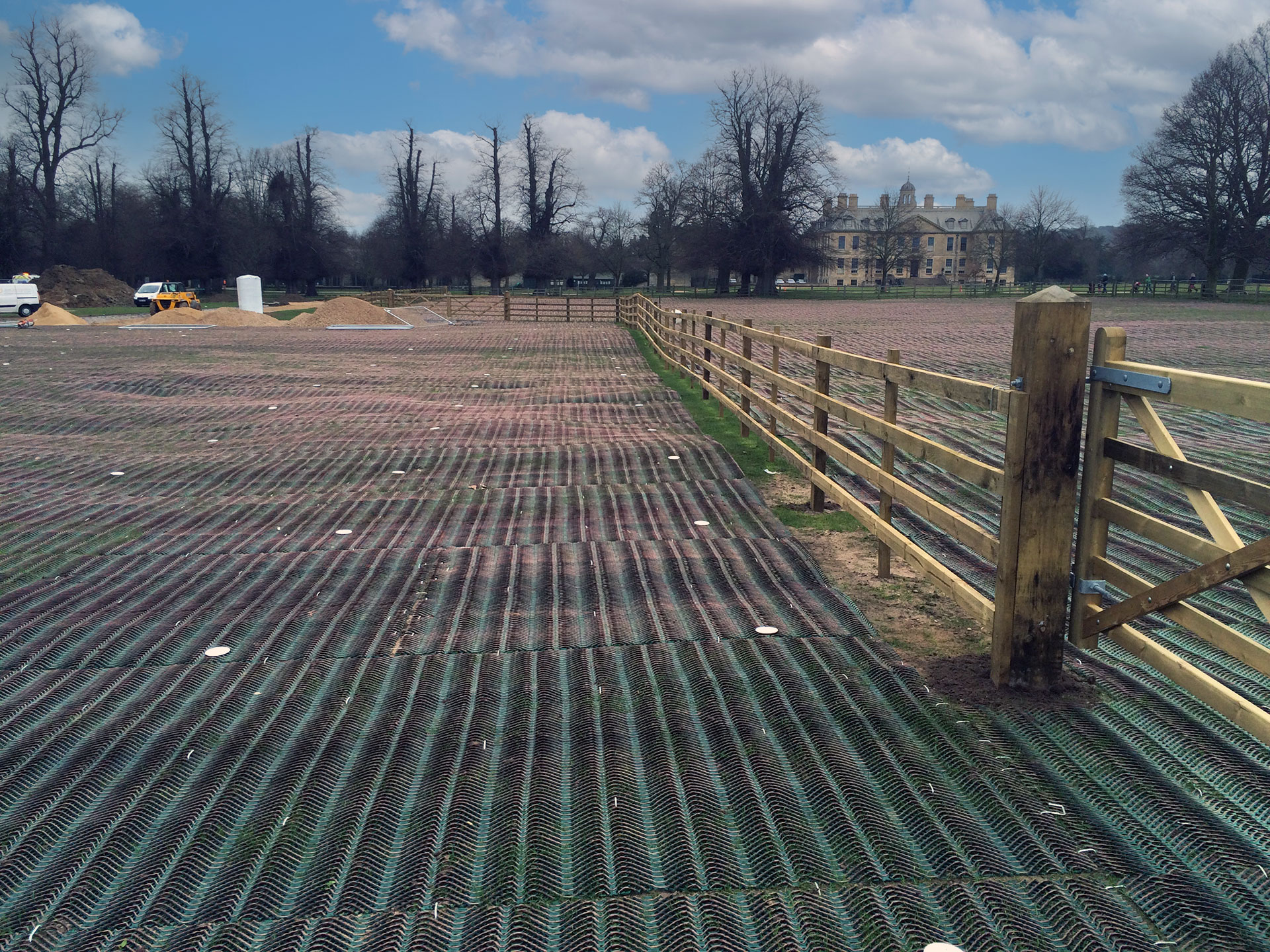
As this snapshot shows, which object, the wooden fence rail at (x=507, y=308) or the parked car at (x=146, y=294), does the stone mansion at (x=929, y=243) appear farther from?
the parked car at (x=146, y=294)

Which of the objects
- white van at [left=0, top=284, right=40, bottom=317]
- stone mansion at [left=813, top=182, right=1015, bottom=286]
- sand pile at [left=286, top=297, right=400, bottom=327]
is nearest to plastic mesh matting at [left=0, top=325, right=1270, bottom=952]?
sand pile at [left=286, top=297, right=400, bottom=327]

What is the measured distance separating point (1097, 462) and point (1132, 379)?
0.33m

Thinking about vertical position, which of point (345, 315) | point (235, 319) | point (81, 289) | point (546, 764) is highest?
point (81, 289)

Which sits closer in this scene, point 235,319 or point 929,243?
point 235,319

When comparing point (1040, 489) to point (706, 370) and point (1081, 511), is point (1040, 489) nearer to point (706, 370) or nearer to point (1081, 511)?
point (1081, 511)

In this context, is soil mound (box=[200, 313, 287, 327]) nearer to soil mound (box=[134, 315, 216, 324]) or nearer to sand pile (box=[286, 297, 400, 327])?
soil mound (box=[134, 315, 216, 324])

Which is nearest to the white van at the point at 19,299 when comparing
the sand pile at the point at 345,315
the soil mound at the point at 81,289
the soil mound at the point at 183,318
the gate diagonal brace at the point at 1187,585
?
the soil mound at the point at 183,318

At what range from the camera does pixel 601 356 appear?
2062 centimetres

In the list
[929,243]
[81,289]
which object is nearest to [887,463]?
[81,289]

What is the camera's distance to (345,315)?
3744 cm

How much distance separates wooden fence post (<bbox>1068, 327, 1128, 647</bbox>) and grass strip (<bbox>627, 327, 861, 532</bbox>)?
2.82 meters

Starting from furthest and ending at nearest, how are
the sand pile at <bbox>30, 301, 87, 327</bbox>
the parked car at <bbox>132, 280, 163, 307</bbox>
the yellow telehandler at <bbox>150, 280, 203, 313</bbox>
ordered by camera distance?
the parked car at <bbox>132, 280, 163, 307</bbox>, the yellow telehandler at <bbox>150, 280, 203, 313</bbox>, the sand pile at <bbox>30, 301, 87, 327</bbox>

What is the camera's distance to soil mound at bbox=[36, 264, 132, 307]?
53.0 meters

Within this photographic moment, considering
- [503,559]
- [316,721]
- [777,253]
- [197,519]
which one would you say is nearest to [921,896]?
[316,721]
